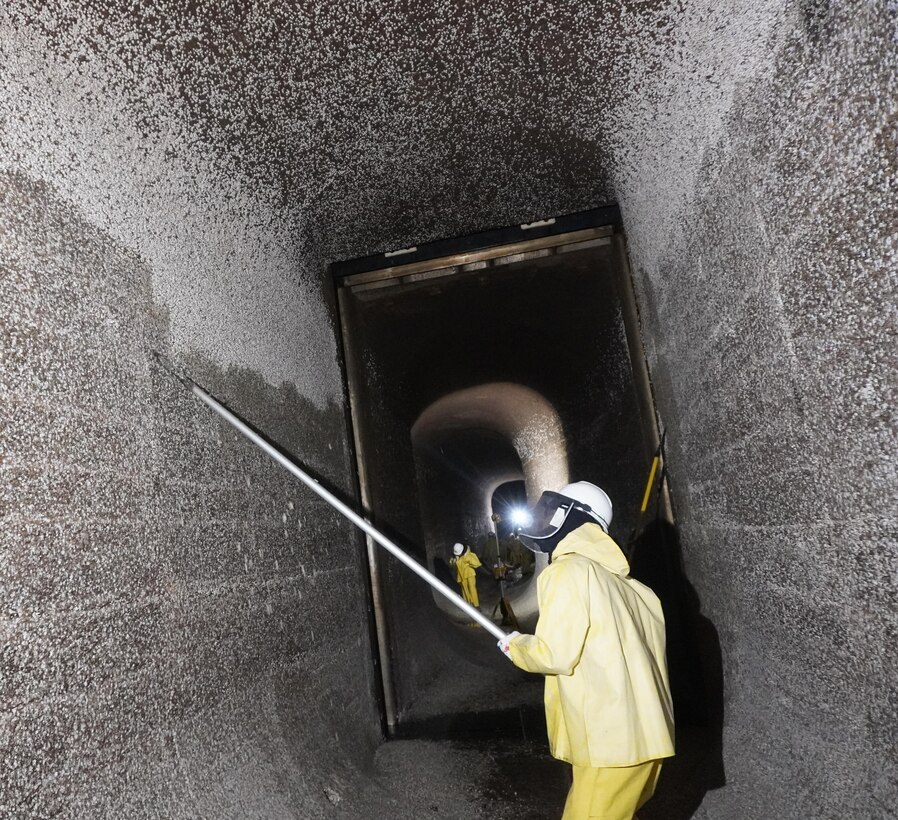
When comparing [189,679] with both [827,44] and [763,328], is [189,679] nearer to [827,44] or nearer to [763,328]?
[763,328]

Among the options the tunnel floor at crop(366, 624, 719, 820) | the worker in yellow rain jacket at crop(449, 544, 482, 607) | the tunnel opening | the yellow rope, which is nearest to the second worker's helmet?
the tunnel floor at crop(366, 624, 719, 820)

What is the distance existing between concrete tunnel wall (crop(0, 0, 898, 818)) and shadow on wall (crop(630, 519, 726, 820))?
17 centimetres

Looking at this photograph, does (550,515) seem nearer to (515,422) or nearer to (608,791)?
(608,791)

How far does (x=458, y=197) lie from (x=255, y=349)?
52.6 inches

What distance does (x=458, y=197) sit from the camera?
11.8 feet

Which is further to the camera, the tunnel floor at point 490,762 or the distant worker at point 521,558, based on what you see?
the distant worker at point 521,558

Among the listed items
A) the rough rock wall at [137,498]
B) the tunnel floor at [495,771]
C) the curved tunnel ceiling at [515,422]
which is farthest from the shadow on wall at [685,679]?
the curved tunnel ceiling at [515,422]

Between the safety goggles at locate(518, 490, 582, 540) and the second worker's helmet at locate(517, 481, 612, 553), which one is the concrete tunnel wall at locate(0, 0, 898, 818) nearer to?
the second worker's helmet at locate(517, 481, 612, 553)

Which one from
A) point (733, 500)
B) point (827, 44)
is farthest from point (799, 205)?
point (733, 500)

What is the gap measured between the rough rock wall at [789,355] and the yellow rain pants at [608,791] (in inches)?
23.9

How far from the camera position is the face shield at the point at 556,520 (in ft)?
7.77

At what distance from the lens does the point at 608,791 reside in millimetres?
2119

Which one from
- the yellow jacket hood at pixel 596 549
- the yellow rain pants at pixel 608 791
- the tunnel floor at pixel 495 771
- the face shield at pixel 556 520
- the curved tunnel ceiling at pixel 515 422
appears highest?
the curved tunnel ceiling at pixel 515 422

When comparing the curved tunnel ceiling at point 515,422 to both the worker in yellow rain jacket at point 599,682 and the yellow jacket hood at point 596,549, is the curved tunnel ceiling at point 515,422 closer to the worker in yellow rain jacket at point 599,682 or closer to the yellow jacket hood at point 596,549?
the yellow jacket hood at point 596,549
